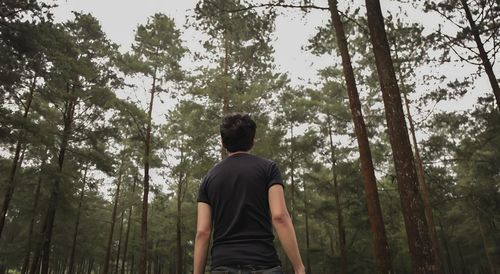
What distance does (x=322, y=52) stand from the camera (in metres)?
12.9

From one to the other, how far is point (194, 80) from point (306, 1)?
10041 mm

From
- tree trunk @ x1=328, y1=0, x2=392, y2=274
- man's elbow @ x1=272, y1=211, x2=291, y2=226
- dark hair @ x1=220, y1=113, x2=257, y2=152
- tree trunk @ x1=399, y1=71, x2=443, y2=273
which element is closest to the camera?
man's elbow @ x1=272, y1=211, x2=291, y2=226

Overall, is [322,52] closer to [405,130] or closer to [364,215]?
[405,130]

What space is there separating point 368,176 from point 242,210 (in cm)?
717

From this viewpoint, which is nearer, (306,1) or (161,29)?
(306,1)

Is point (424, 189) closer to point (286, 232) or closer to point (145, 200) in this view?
point (145, 200)

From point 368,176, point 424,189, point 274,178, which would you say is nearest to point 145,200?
point 368,176

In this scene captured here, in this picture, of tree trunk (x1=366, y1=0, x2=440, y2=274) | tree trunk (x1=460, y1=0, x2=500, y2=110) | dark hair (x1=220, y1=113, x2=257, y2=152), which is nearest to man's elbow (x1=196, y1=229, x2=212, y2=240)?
dark hair (x1=220, y1=113, x2=257, y2=152)

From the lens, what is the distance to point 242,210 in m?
2.32

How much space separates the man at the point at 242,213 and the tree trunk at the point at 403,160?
455 centimetres

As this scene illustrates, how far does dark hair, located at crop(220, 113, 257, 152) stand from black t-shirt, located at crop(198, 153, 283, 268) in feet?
0.25

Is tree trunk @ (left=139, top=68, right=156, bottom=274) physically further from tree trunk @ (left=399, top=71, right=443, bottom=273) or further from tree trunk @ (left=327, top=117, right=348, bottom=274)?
tree trunk @ (left=399, top=71, right=443, bottom=273)

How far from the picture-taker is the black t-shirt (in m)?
2.19

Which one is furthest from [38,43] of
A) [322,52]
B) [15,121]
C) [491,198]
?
[491,198]
